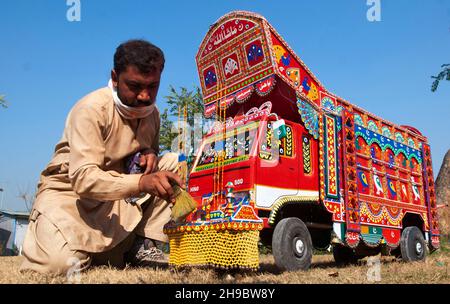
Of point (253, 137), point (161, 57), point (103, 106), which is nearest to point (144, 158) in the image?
point (103, 106)

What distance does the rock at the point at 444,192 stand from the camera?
1298 cm

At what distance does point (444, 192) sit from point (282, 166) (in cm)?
1211

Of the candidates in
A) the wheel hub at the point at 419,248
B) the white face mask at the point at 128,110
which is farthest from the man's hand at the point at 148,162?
the wheel hub at the point at 419,248

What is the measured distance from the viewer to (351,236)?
5.05 m

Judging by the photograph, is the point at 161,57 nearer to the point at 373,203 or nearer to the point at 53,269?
the point at 53,269

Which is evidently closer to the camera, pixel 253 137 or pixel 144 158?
pixel 144 158

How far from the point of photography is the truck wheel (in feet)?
13.0

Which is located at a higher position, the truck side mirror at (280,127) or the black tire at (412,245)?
the truck side mirror at (280,127)

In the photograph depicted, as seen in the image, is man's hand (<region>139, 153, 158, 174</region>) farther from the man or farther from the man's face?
the man's face

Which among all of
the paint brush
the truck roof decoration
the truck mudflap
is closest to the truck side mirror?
the truck roof decoration

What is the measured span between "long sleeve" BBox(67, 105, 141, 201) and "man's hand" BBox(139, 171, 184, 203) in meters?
0.06

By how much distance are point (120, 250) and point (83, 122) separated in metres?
1.20

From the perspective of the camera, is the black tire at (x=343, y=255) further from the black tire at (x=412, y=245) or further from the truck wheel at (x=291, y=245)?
the truck wheel at (x=291, y=245)

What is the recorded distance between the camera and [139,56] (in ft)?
9.14
